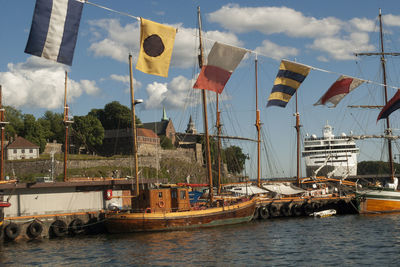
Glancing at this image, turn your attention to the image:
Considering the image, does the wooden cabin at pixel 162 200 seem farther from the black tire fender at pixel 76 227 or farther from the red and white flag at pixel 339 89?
the red and white flag at pixel 339 89

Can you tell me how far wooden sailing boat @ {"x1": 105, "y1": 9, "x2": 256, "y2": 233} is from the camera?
38.3 meters

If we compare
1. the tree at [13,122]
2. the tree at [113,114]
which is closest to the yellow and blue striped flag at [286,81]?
the tree at [13,122]

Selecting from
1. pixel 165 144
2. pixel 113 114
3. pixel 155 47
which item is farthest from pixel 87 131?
pixel 155 47

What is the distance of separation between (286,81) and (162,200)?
46.1 ft

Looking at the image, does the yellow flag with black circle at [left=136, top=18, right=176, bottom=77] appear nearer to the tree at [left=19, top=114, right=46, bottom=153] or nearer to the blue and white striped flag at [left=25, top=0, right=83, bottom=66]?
the blue and white striped flag at [left=25, top=0, right=83, bottom=66]

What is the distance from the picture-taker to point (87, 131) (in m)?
115

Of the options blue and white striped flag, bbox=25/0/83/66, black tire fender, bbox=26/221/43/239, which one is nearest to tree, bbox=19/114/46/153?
black tire fender, bbox=26/221/43/239

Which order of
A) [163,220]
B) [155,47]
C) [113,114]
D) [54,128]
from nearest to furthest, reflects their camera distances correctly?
[155,47]
[163,220]
[54,128]
[113,114]

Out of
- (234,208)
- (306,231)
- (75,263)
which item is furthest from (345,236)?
(75,263)

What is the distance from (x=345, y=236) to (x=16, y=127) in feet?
297

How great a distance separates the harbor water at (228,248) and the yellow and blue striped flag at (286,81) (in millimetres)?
11259

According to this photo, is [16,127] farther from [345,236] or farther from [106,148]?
[345,236]

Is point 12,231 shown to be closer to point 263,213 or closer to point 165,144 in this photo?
point 263,213

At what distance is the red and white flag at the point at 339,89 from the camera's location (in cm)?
3734
